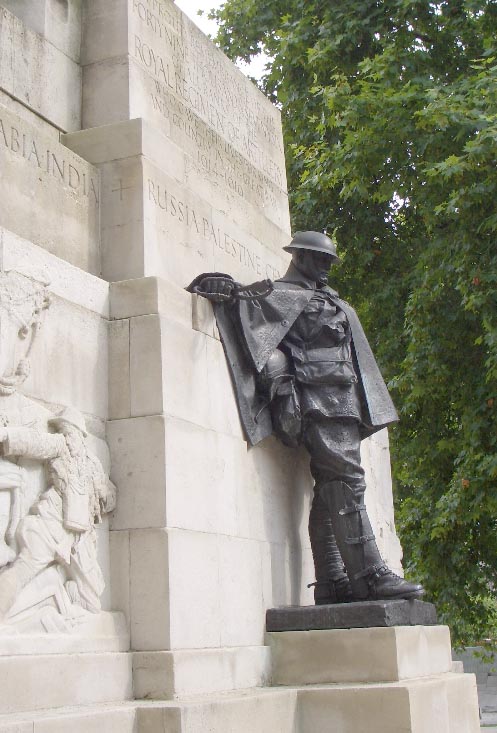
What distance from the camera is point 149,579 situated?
5824mm

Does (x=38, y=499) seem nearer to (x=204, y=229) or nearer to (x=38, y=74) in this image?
(x=204, y=229)

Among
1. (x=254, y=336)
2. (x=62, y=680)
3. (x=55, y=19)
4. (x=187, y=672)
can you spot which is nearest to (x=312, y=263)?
(x=254, y=336)

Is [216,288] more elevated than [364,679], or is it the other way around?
[216,288]

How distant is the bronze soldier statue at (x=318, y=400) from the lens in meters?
7.07

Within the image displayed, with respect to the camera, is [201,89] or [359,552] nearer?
[359,552]

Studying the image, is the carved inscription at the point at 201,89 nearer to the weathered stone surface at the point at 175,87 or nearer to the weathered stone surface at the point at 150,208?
the weathered stone surface at the point at 175,87

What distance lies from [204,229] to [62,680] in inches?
140

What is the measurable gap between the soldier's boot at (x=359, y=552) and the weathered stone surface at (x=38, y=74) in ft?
10.4

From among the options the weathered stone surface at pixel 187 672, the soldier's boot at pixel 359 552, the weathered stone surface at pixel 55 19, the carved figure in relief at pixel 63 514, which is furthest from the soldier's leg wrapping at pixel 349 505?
the weathered stone surface at pixel 55 19

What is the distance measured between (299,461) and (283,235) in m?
2.39

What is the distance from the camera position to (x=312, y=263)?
316 inches

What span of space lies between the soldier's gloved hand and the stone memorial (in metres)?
0.11

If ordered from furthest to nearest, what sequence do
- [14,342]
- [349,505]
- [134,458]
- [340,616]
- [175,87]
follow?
[175,87], [349,505], [340,616], [134,458], [14,342]

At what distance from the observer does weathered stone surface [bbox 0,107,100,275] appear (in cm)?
595
